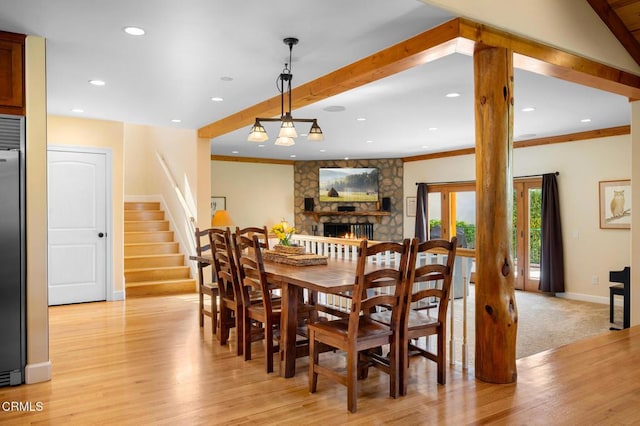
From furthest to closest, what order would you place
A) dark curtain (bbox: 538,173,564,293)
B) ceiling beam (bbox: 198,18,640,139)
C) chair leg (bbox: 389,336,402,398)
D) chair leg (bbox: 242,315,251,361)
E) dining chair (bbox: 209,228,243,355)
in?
dark curtain (bbox: 538,173,564,293) → dining chair (bbox: 209,228,243,355) → chair leg (bbox: 242,315,251,361) → ceiling beam (bbox: 198,18,640,139) → chair leg (bbox: 389,336,402,398)

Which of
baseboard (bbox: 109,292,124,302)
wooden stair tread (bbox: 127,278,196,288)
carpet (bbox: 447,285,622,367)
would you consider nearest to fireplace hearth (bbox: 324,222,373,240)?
carpet (bbox: 447,285,622,367)

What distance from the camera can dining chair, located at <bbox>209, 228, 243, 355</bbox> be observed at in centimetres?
402

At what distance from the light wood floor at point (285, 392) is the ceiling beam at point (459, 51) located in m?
2.32

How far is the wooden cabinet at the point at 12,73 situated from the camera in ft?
11.1

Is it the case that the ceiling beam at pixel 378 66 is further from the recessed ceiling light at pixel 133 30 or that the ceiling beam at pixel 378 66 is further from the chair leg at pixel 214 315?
the chair leg at pixel 214 315

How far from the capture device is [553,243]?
7855 mm

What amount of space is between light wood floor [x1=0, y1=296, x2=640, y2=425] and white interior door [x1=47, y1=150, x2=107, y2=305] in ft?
6.78

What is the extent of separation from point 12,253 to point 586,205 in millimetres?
7747

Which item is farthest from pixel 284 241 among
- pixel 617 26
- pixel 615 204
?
pixel 615 204

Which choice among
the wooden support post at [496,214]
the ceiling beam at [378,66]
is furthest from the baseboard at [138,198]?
the wooden support post at [496,214]


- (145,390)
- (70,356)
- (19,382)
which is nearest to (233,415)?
(145,390)

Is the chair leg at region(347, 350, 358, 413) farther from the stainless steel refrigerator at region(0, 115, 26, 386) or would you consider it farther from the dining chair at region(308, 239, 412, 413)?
the stainless steel refrigerator at region(0, 115, 26, 386)

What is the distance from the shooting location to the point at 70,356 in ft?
13.2

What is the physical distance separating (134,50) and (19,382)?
261 cm
